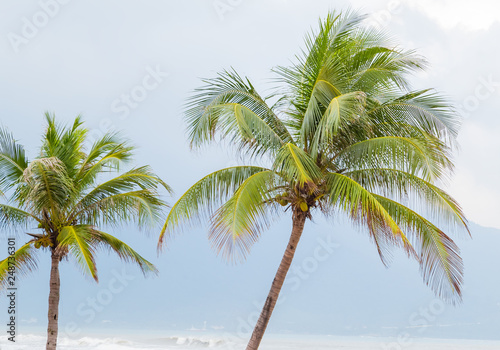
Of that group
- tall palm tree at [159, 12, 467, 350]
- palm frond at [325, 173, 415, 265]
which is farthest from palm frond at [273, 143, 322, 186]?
palm frond at [325, 173, 415, 265]

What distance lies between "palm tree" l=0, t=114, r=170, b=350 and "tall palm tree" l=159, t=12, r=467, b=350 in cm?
232

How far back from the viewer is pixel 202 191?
35.4 feet

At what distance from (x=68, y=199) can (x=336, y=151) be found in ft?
18.2

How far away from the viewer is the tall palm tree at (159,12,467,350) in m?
9.48

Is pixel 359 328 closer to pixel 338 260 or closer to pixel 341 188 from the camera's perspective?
pixel 338 260

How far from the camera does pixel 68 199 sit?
12.5 m

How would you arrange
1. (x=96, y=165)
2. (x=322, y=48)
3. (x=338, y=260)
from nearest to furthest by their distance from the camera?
(x=322, y=48), (x=96, y=165), (x=338, y=260)

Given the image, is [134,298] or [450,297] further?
[134,298]

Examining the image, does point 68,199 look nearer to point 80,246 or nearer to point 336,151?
point 80,246

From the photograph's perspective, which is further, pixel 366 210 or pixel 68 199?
pixel 68 199

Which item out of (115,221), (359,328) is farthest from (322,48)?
(359,328)

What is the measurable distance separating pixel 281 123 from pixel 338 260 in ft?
392

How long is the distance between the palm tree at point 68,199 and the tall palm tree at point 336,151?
91.5 inches

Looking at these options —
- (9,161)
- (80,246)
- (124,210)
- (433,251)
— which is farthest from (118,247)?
(433,251)
